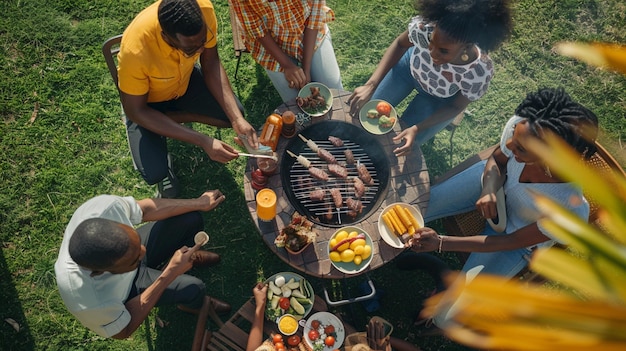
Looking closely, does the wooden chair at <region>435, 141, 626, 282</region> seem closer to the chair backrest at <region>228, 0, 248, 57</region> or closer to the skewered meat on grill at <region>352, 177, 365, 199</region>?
the skewered meat on grill at <region>352, 177, 365, 199</region>

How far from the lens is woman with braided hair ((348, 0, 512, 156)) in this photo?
414cm

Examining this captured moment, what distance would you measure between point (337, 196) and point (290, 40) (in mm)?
2017

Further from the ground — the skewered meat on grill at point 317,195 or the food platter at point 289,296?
the skewered meat on grill at point 317,195

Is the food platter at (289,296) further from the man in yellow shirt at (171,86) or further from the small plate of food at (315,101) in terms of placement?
the small plate of food at (315,101)

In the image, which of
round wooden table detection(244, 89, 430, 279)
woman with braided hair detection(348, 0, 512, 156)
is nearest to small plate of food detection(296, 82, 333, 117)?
round wooden table detection(244, 89, 430, 279)

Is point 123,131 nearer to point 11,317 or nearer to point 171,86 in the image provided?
point 171,86

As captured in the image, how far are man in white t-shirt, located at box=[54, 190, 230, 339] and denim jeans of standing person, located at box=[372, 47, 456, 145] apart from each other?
7.85 feet

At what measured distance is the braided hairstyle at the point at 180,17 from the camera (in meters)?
3.91

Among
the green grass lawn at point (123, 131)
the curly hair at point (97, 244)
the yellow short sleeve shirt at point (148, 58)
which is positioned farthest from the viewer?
the green grass lawn at point (123, 131)

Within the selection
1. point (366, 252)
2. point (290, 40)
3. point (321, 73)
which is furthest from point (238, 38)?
point (366, 252)

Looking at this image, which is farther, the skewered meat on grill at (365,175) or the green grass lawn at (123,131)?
the green grass lawn at (123,131)

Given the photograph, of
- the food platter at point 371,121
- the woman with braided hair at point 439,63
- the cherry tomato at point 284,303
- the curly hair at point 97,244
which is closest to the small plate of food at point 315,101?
the woman with braided hair at point 439,63

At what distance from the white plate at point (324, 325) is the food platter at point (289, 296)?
97 millimetres

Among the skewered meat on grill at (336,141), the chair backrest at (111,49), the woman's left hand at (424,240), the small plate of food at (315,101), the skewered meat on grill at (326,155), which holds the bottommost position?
the woman's left hand at (424,240)
